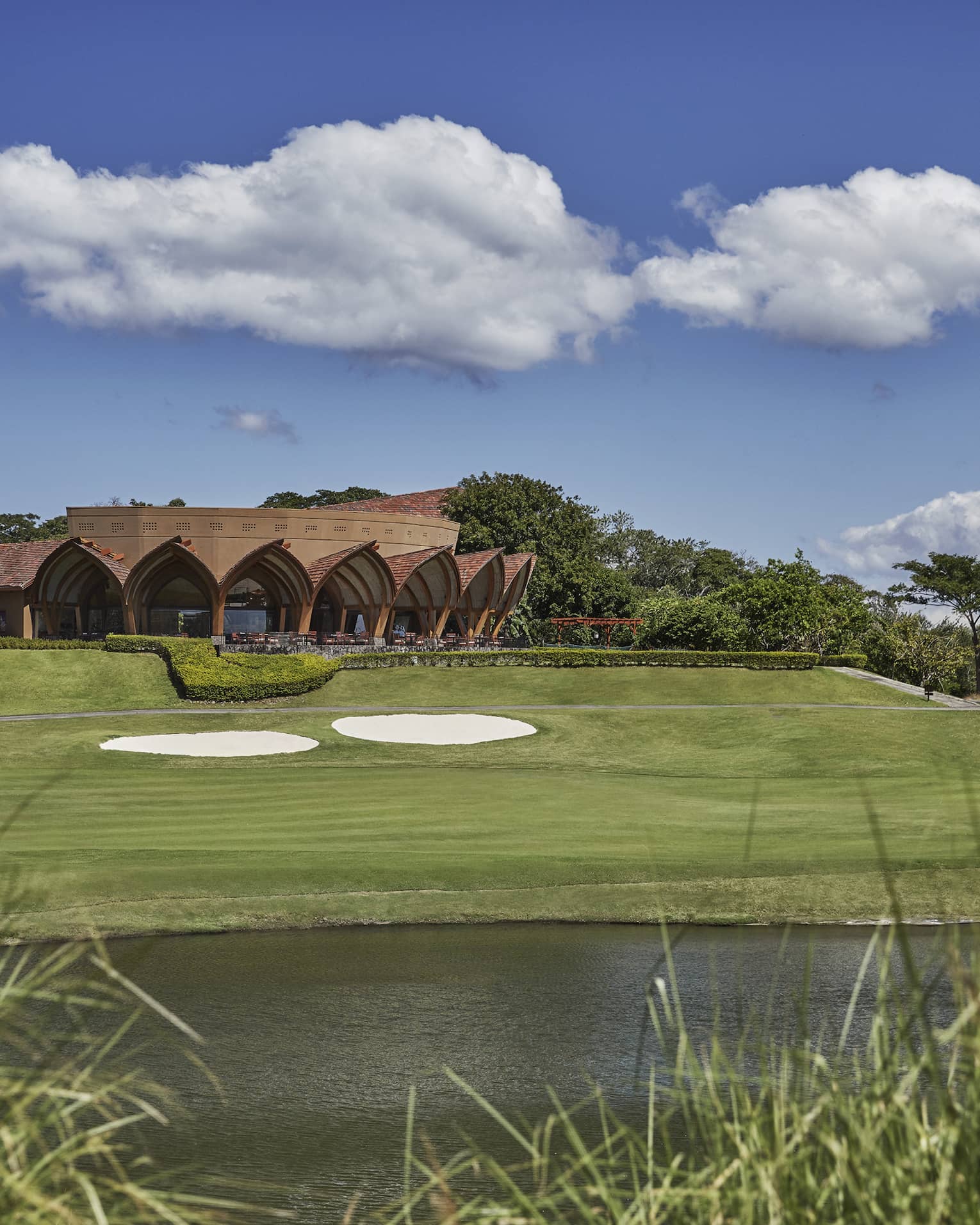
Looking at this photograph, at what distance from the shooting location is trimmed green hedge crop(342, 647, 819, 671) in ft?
142

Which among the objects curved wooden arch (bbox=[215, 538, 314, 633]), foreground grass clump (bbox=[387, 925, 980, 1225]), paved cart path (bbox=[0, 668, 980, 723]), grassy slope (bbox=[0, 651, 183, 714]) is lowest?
paved cart path (bbox=[0, 668, 980, 723])

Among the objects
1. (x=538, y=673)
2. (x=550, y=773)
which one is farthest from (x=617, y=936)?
(x=538, y=673)

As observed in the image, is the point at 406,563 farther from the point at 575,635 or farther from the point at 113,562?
the point at 575,635

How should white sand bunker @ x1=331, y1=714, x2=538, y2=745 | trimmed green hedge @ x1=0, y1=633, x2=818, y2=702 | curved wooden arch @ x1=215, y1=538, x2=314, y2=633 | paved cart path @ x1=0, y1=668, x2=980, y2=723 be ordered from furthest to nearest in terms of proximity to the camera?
curved wooden arch @ x1=215, y1=538, x2=314, y2=633
trimmed green hedge @ x1=0, y1=633, x2=818, y2=702
paved cart path @ x1=0, y1=668, x2=980, y2=723
white sand bunker @ x1=331, y1=714, x2=538, y2=745

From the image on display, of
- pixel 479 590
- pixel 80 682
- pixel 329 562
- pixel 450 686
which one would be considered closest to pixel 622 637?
pixel 479 590

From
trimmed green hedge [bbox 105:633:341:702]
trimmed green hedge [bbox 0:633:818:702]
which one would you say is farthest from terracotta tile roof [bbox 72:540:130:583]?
trimmed green hedge [bbox 105:633:341:702]

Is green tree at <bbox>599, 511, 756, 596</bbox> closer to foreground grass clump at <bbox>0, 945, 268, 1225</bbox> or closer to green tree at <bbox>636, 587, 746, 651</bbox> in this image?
green tree at <bbox>636, 587, 746, 651</bbox>

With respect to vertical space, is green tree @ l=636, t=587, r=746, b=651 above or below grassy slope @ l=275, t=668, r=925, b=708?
above

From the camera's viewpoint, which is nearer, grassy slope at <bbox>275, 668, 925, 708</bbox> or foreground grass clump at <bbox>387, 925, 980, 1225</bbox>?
foreground grass clump at <bbox>387, 925, 980, 1225</bbox>

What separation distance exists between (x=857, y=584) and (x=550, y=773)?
242ft

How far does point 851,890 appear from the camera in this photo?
15164mm

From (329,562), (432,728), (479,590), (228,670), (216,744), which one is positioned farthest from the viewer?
(479,590)

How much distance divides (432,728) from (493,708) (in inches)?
168

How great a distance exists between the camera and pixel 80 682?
39.2 metres
